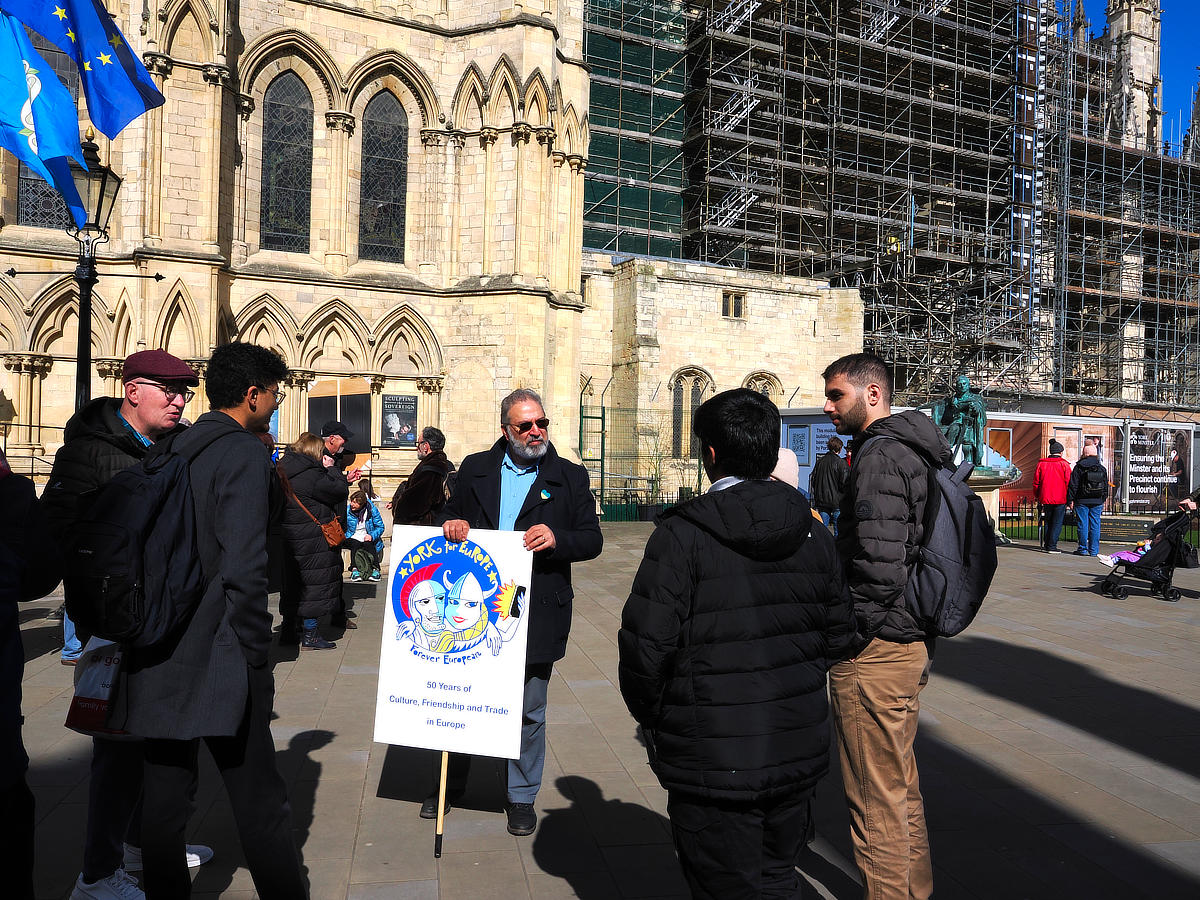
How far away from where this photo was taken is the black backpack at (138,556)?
7.80 feet

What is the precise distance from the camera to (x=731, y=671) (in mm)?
2299

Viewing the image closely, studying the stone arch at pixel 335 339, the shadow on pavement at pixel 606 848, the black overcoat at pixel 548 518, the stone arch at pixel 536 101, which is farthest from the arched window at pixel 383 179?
the shadow on pavement at pixel 606 848

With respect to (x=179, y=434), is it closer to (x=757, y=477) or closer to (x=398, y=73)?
(x=757, y=477)

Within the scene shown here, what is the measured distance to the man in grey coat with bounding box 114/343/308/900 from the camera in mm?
2557

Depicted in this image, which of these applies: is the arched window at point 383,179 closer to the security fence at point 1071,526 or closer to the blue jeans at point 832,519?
the blue jeans at point 832,519

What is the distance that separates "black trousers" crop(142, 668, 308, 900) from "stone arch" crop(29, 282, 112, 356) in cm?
1444

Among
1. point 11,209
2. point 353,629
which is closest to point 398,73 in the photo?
point 11,209

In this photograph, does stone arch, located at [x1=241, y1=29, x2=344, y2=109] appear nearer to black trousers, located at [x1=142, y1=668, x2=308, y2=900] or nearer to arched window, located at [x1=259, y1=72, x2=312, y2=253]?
arched window, located at [x1=259, y1=72, x2=312, y2=253]

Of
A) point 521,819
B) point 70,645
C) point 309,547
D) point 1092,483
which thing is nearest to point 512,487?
point 521,819

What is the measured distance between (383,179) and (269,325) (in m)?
3.73

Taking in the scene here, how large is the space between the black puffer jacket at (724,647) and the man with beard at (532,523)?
1.38 m

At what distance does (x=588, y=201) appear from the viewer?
30953 mm

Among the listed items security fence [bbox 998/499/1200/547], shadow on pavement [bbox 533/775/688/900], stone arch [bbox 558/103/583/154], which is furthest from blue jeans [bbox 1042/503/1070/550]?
shadow on pavement [bbox 533/775/688/900]

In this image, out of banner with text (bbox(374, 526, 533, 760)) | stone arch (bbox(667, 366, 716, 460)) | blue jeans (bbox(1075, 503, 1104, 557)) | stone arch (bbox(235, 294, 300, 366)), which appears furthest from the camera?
stone arch (bbox(667, 366, 716, 460))
